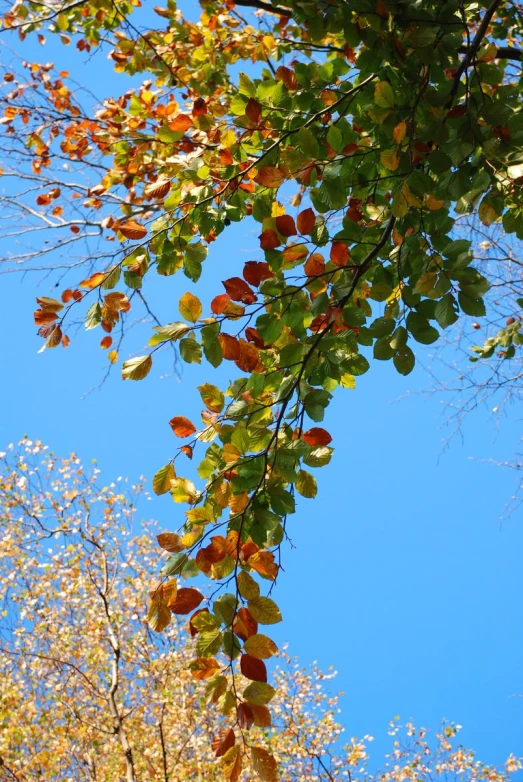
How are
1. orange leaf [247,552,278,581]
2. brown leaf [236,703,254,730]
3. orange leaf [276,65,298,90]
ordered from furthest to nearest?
orange leaf [276,65,298,90] < orange leaf [247,552,278,581] < brown leaf [236,703,254,730]

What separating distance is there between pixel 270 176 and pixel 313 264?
0.87 feet

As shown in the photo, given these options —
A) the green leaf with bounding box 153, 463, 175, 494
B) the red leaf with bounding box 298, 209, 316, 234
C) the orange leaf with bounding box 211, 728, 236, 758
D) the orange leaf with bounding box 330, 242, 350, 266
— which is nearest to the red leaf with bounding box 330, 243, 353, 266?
the orange leaf with bounding box 330, 242, 350, 266

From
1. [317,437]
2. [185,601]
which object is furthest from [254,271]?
[185,601]

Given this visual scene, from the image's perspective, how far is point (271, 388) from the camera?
1.76 metres

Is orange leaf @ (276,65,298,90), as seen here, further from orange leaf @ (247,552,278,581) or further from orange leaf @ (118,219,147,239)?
orange leaf @ (247,552,278,581)

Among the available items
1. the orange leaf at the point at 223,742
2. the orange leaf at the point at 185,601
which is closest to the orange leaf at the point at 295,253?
the orange leaf at the point at 185,601

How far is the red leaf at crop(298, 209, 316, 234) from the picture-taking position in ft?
5.36

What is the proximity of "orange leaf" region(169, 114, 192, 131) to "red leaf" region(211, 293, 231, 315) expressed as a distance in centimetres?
51

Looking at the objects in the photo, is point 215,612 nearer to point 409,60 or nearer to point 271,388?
point 271,388

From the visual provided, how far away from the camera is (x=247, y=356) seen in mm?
1617

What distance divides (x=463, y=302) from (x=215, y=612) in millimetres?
980

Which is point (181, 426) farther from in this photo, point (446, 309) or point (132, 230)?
point (446, 309)

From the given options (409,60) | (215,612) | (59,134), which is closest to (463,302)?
(409,60)

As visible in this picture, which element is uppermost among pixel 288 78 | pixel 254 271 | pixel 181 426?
pixel 288 78
